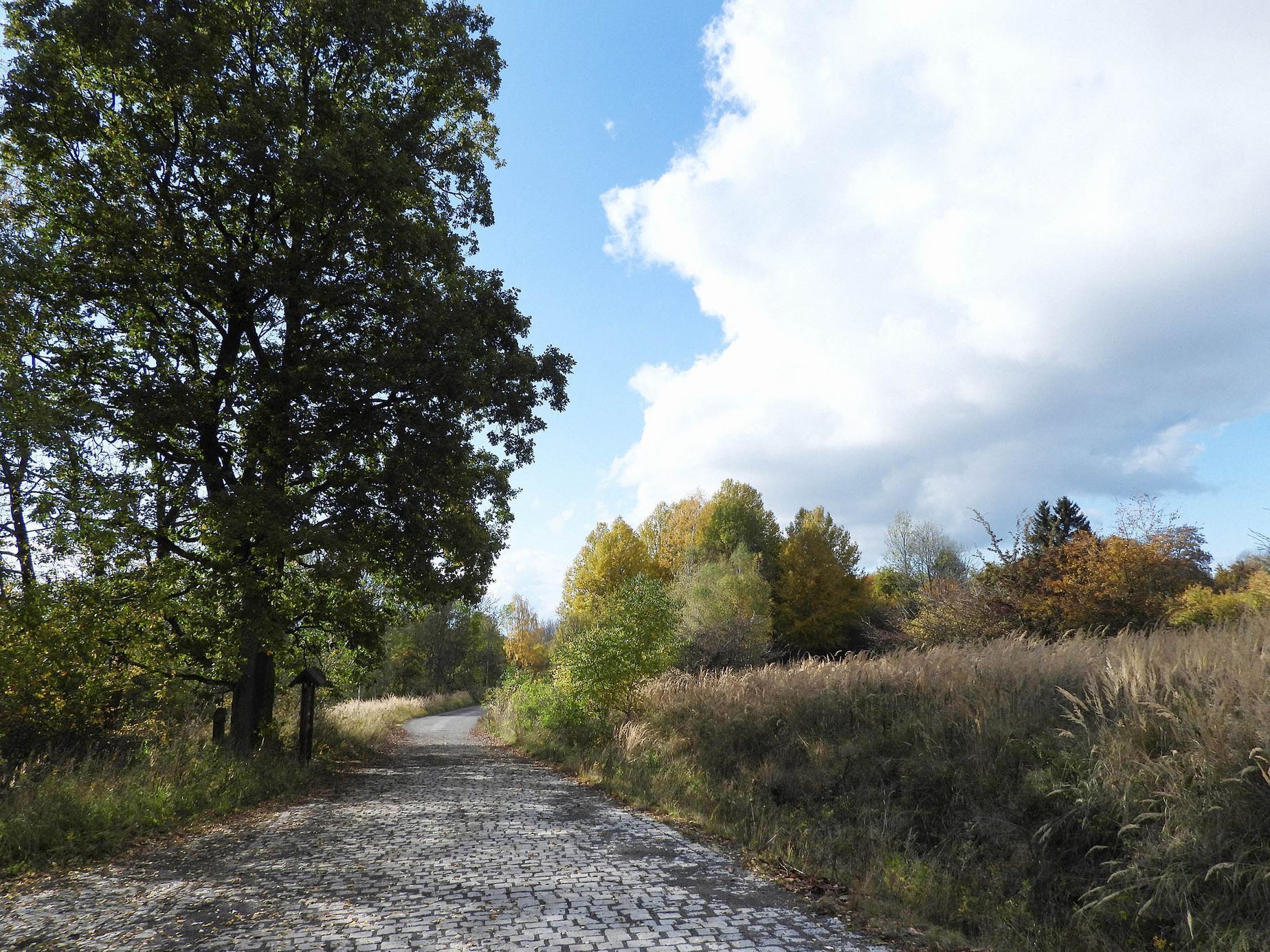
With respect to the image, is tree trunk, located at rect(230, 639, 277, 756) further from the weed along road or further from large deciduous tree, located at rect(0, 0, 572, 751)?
the weed along road

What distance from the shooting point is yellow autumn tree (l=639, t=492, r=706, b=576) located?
178ft

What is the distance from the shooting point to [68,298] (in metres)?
11.4

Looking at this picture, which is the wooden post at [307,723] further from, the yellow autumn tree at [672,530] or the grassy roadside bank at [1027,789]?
the yellow autumn tree at [672,530]

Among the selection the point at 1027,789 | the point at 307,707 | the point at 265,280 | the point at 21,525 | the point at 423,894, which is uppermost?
the point at 265,280

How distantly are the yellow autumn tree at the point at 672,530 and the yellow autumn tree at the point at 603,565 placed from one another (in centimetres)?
420

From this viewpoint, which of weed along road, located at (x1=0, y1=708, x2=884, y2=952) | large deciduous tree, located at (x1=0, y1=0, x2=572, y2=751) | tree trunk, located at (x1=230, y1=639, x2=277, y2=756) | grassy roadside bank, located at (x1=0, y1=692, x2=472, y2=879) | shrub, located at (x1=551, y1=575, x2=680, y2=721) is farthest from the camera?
shrub, located at (x1=551, y1=575, x2=680, y2=721)

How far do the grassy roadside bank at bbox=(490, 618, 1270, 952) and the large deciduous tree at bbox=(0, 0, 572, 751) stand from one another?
23.6 ft

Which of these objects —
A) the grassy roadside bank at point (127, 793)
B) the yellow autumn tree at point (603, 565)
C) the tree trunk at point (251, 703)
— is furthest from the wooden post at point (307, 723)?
the yellow autumn tree at point (603, 565)

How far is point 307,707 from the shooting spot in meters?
14.8

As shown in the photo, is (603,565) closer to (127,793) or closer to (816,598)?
(816,598)

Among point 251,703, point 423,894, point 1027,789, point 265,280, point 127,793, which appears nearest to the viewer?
point 423,894

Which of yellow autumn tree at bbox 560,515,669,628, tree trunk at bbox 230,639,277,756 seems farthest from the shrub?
yellow autumn tree at bbox 560,515,669,628

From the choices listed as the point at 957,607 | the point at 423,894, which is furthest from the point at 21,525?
the point at 957,607

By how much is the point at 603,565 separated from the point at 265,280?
119ft
